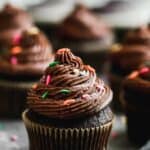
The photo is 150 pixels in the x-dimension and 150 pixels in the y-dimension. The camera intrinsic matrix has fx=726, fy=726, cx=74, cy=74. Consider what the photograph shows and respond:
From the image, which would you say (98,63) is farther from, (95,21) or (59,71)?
(59,71)

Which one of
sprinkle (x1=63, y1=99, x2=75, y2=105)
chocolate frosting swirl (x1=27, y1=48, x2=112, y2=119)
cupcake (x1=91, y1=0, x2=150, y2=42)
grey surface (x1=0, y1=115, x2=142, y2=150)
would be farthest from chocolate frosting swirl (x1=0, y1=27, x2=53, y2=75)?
cupcake (x1=91, y1=0, x2=150, y2=42)

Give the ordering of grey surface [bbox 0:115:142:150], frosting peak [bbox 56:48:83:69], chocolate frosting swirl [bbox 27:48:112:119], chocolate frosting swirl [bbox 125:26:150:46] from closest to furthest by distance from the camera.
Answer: chocolate frosting swirl [bbox 27:48:112:119] → frosting peak [bbox 56:48:83:69] → grey surface [bbox 0:115:142:150] → chocolate frosting swirl [bbox 125:26:150:46]

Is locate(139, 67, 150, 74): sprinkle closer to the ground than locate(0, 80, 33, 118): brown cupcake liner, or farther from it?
farther from it

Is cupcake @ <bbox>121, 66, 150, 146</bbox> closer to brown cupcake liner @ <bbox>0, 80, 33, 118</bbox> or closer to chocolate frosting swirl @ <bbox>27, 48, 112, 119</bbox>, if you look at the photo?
chocolate frosting swirl @ <bbox>27, 48, 112, 119</bbox>

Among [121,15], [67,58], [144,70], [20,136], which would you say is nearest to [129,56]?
[144,70]

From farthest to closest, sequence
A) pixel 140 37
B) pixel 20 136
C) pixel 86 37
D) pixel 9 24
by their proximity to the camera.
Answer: pixel 86 37 < pixel 9 24 < pixel 140 37 < pixel 20 136

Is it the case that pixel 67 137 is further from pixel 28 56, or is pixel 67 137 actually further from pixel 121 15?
pixel 121 15
